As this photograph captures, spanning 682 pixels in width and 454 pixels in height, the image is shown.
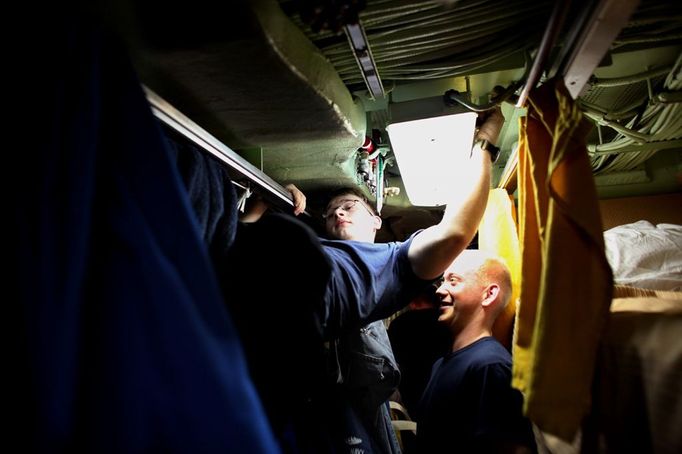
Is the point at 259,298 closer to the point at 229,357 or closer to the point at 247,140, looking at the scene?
the point at 229,357

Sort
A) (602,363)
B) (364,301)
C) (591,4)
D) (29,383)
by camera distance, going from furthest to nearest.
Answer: (364,301) < (602,363) < (591,4) < (29,383)

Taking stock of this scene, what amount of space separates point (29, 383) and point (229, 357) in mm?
259

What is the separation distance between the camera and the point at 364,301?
4.30 ft

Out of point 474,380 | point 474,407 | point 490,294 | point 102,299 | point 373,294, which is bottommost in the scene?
point 474,407

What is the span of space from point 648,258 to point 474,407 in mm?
1002

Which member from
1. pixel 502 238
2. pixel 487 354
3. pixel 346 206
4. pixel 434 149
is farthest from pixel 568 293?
pixel 346 206

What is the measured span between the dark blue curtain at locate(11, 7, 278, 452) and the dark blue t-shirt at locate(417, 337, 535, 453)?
52.9 inches

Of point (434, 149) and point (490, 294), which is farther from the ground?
point (434, 149)

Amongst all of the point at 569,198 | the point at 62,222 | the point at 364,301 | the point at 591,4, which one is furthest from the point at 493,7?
the point at 62,222

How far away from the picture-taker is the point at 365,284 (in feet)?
4.38

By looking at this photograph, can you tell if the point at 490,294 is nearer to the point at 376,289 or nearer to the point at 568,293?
the point at 376,289

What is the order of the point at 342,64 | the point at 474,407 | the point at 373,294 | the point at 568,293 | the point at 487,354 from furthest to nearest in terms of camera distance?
the point at 487,354, the point at 474,407, the point at 373,294, the point at 342,64, the point at 568,293

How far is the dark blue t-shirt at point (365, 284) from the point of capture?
1261mm

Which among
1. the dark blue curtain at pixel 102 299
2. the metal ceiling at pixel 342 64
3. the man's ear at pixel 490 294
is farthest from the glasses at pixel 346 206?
the dark blue curtain at pixel 102 299
